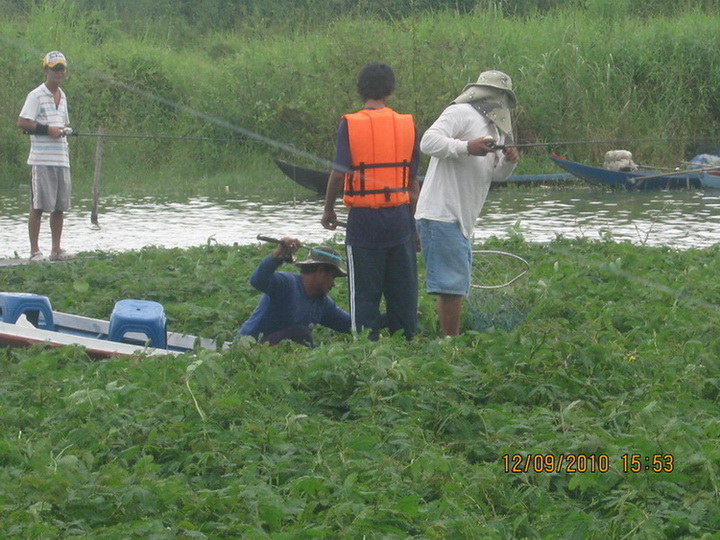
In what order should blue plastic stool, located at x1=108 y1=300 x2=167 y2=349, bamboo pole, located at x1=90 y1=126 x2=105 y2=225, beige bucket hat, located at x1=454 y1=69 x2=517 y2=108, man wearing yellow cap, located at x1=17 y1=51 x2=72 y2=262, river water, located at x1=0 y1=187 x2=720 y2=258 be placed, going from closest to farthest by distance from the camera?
1. beige bucket hat, located at x1=454 y1=69 x2=517 y2=108
2. blue plastic stool, located at x1=108 y1=300 x2=167 y2=349
3. man wearing yellow cap, located at x1=17 y1=51 x2=72 y2=262
4. river water, located at x1=0 y1=187 x2=720 y2=258
5. bamboo pole, located at x1=90 y1=126 x2=105 y2=225

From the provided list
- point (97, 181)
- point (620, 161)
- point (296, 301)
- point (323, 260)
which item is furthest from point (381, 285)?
point (620, 161)

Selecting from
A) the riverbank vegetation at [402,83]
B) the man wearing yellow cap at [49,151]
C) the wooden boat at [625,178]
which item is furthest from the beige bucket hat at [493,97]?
the riverbank vegetation at [402,83]

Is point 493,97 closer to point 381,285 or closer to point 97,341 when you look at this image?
point 381,285

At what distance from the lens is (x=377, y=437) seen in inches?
194

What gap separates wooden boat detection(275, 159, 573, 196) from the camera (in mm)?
18397

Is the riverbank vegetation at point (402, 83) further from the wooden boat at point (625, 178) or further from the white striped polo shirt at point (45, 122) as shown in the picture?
the white striped polo shirt at point (45, 122)

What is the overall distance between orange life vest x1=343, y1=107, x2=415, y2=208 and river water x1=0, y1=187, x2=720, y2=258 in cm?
442

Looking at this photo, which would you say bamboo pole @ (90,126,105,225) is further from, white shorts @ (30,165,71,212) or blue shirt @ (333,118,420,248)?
blue shirt @ (333,118,420,248)

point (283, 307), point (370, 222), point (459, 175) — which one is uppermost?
point (459, 175)

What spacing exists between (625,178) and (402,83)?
4.35m

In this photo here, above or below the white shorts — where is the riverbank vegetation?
above

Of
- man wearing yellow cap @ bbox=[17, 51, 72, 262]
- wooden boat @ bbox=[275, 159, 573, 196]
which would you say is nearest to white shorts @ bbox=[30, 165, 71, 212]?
man wearing yellow cap @ bbox=[17, 51, 72, 262]

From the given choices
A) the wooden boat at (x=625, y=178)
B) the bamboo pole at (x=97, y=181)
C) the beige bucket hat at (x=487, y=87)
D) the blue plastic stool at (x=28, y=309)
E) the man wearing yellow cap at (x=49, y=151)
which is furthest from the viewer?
the wooden boat at (x=625, y=178)

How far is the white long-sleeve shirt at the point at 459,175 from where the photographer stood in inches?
265
